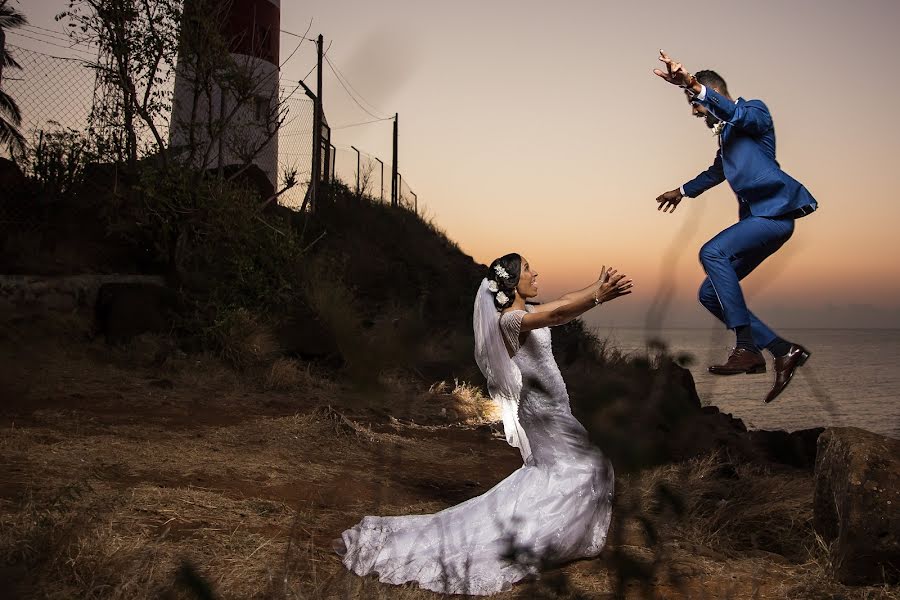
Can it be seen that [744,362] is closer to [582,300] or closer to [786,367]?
[786,367]

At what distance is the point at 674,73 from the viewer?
119 inches

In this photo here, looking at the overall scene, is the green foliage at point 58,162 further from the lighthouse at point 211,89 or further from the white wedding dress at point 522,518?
the white wedding dress at point 522,518

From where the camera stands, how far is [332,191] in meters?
21.4

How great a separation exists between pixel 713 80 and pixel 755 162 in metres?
0.34

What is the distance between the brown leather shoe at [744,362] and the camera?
3.11 m

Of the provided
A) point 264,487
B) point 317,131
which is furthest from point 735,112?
point 317,131

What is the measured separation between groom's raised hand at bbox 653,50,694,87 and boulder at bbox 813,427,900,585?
2653mm

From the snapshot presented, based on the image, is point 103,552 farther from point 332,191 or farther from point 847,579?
point 332,191

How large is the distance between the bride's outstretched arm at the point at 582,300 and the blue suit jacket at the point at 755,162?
59 centimetres

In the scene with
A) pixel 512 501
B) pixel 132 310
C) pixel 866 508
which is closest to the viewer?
pixel 866 508

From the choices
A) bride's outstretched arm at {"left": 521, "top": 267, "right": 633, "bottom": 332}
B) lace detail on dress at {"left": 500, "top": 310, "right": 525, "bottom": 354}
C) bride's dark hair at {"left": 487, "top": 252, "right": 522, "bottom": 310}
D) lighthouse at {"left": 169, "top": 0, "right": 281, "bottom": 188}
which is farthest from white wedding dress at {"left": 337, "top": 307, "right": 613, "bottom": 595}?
lighthouse at {"left": 169, "top": 0, "right": 281, "bottom": 188}

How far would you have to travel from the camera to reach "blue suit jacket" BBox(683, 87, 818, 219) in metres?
3.04

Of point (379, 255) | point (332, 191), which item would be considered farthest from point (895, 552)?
point (332, 191)

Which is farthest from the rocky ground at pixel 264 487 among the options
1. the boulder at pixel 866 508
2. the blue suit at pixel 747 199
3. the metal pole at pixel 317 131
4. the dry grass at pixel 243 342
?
the metal pole at pixel 317 131
